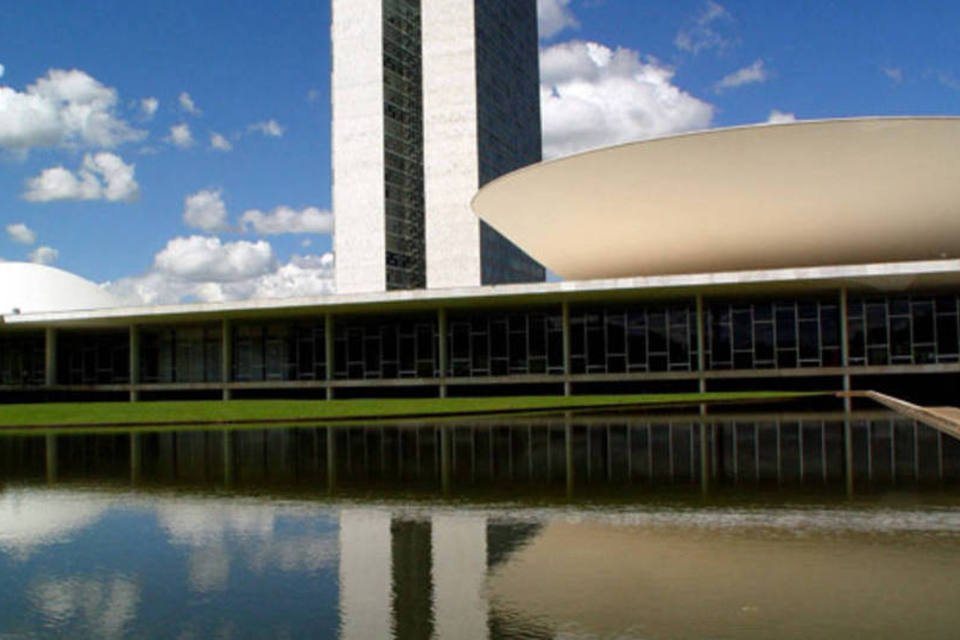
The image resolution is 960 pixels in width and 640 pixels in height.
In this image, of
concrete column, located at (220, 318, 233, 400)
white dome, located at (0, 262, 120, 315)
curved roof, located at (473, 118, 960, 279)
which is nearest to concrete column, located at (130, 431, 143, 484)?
curved roof, located at (473, 118, 960, 279)

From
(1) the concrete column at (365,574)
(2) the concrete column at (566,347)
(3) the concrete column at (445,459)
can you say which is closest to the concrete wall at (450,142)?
(2) the concrete column at (566,347)

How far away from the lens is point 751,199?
28.6m

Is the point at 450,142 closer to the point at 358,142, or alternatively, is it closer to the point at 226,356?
the point at 358,142

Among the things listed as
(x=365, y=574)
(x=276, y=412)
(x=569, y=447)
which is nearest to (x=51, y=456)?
(x=569, y=447)

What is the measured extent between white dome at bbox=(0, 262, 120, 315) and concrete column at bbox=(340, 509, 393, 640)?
150 feet

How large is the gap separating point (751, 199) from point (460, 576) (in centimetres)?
2418

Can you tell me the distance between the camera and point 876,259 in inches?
1243

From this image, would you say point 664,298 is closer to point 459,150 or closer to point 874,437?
point 874,437

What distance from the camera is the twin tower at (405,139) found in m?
64.9

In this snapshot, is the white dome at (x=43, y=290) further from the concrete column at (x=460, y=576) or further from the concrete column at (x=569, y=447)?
the concrete column at (x=460, y=576)

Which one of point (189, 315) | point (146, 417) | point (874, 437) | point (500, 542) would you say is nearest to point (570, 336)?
point (189, 315)

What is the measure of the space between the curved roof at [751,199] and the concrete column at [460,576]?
20.6 m

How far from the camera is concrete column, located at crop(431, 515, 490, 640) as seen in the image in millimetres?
5156

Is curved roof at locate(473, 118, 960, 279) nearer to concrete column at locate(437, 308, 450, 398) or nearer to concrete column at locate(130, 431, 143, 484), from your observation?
concrete column at locate(437, 308, 450, 398)
